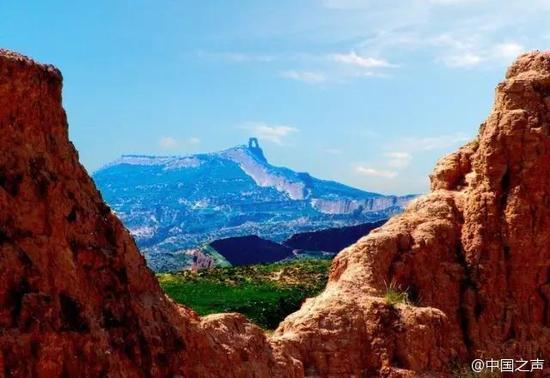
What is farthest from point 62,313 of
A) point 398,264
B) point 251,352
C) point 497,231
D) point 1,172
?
point 497,231

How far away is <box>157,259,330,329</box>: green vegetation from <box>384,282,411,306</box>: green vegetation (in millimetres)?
24500

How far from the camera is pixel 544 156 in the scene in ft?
61.5

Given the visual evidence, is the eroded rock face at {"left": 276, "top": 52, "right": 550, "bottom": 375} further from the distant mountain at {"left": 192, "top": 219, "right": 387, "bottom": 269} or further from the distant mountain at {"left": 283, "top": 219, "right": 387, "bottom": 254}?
the distant mountain at {"left": 283, "top": 219, "right": 387, "bottom": 254}

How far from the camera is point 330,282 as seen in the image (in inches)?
736

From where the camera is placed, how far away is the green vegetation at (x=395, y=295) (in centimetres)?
1720

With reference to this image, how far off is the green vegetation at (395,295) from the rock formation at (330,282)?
0.13 m

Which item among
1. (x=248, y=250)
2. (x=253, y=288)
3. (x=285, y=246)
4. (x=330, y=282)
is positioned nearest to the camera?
(x=330, y=282)

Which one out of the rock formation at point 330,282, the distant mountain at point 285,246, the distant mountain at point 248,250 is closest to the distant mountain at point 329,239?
the distant mountain at point 285,246

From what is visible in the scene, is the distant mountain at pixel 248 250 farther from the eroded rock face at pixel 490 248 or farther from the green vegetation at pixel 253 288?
the eroded rock face at pixel 490 248

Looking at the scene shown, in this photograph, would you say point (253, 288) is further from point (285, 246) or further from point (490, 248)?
point (285, 246)

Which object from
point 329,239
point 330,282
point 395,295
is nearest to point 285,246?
point 329,239

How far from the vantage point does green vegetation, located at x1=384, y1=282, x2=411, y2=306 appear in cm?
1720

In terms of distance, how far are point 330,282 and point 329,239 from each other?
431ft

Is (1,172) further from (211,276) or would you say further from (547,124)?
(211,276)
